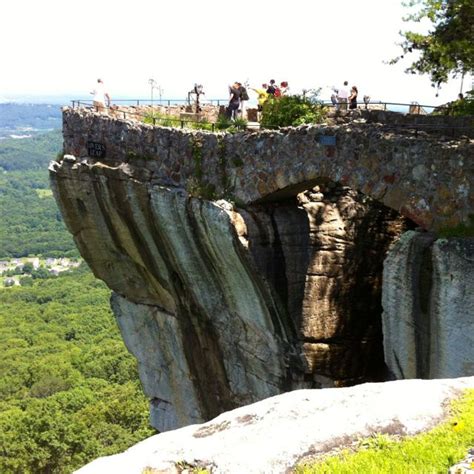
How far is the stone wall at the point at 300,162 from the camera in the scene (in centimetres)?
1332

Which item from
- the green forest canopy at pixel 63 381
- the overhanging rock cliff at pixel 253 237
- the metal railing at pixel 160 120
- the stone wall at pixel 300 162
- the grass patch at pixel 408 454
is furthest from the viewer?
the green forest canopy at pixel 63 381

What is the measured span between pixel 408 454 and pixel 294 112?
1192 cm

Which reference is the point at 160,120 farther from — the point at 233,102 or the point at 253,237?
the point at 253,237

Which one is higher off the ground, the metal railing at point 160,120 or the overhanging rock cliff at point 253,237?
the metal railing at point 160,120

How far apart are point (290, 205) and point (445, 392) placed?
9.70 meters

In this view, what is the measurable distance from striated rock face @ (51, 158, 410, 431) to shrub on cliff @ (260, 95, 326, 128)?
1867mm

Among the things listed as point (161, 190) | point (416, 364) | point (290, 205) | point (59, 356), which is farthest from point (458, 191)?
point (59, 356)

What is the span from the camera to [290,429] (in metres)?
7.78

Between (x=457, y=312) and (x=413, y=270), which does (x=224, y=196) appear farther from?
(x=457, y=312)

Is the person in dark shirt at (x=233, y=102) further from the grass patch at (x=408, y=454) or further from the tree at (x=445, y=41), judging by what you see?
the grass patch at (x=408, y=454)

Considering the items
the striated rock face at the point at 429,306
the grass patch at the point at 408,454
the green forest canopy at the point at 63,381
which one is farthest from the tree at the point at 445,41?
the green forest canopy at the point at 63,381

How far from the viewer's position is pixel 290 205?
1756 centimetres

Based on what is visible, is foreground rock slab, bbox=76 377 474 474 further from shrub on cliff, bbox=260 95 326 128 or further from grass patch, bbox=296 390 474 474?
shrub on cliff, bbox=260 95 326 128

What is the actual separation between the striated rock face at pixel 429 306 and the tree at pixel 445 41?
7.09m
